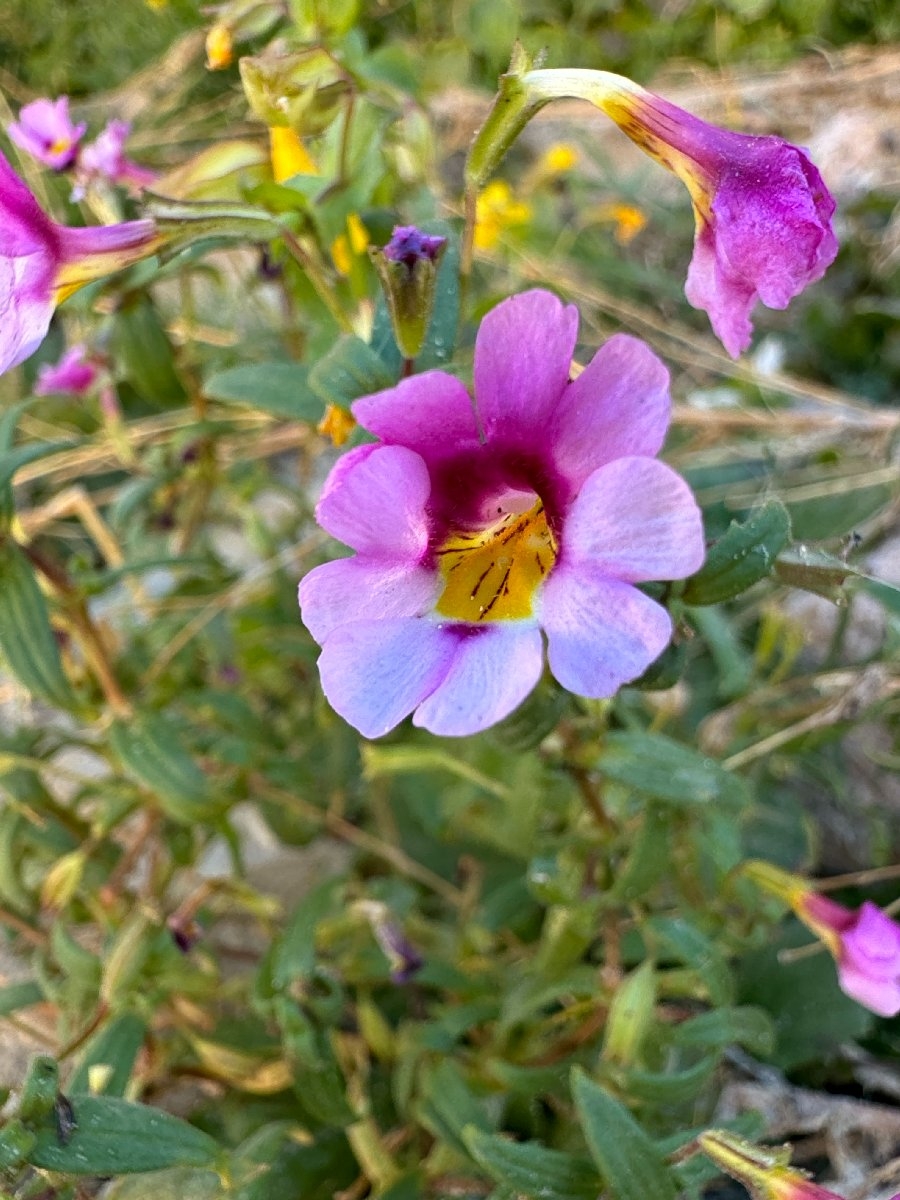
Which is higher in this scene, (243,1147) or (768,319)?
(243,1147)

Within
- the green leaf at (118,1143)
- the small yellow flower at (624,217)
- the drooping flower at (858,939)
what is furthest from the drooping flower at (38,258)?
the small yellow flower at (624,217)

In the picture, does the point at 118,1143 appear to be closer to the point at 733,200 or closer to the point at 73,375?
the point at 733,200

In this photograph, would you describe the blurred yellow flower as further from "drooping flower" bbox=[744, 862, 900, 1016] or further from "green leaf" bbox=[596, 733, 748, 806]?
"drooping flower" bbox=[744, 862, 900, 1016]

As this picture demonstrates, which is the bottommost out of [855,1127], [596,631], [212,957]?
[855,1127]

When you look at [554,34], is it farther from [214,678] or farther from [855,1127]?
[855,1127]

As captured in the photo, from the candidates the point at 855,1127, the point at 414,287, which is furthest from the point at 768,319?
the point at 414,287

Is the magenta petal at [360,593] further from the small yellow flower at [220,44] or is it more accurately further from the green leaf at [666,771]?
the small yellow flower at [220,44]

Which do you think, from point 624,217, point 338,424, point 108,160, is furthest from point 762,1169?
point 624,217
